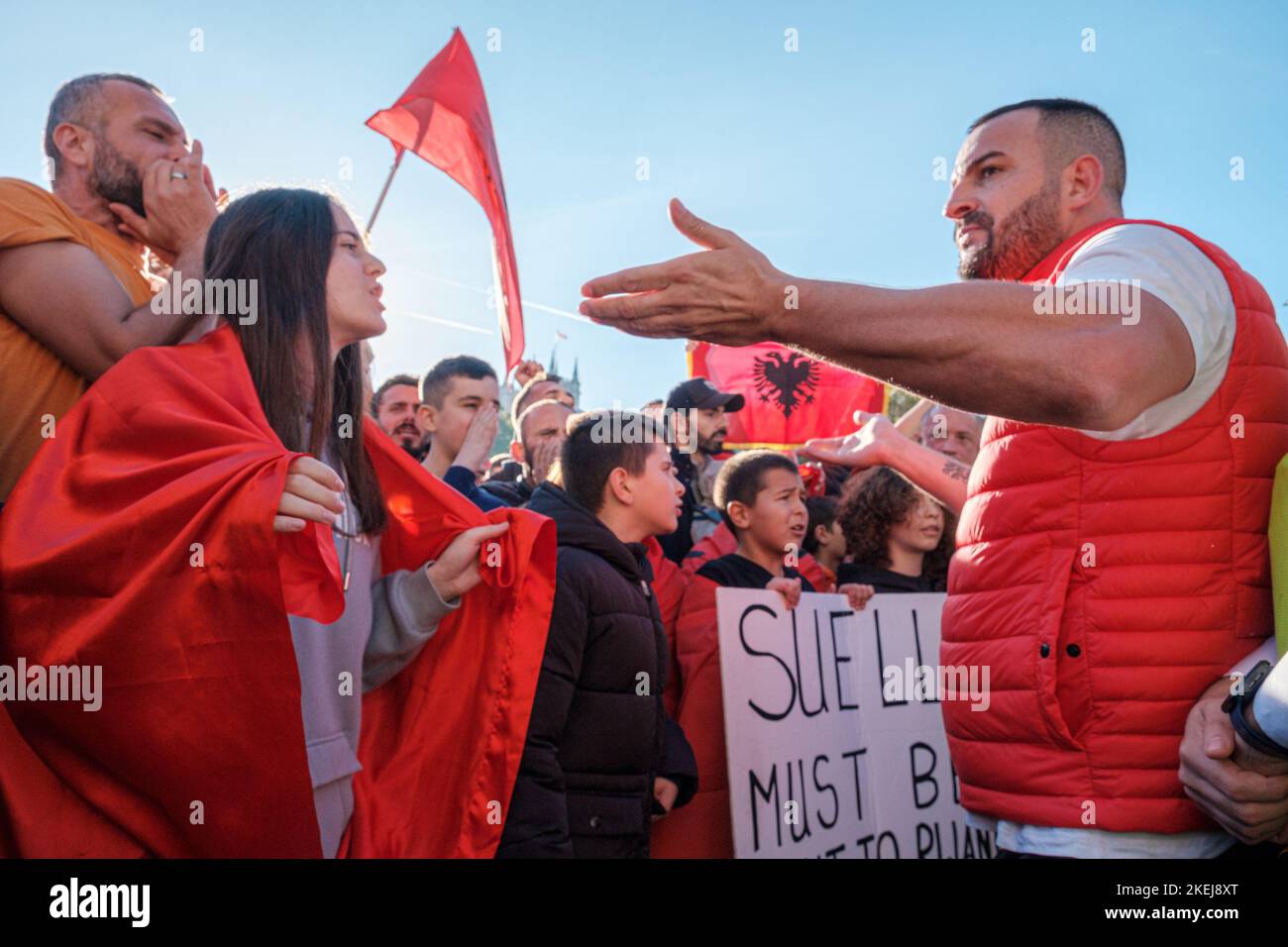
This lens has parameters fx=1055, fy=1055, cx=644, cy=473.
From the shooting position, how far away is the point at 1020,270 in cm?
269

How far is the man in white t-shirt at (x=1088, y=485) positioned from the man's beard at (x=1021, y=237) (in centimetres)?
10

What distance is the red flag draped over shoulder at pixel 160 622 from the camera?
2.06 metres

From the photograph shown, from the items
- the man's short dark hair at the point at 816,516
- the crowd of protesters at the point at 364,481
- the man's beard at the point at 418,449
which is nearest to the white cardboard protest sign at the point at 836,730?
the crowd of protesters at the point at 364,481

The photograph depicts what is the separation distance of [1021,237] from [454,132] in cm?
556

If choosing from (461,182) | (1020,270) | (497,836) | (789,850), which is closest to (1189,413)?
(1020,270)

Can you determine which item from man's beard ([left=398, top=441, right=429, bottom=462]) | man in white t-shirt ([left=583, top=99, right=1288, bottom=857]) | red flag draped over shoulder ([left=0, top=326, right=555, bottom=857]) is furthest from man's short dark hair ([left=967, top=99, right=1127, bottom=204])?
man's beard ([left=398, top=441, right=429, bottom=462])

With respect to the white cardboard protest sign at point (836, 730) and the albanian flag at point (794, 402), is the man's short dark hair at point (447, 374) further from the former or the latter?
the albanian flag at point (794, 402)

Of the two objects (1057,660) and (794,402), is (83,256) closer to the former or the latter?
(1057,660)

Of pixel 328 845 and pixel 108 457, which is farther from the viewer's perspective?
pixel 328 845

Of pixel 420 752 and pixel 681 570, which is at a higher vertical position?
pixel 681 570

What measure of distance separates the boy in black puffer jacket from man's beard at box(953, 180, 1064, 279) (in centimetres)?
158

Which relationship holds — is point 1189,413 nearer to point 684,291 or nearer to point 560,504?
point 684,291

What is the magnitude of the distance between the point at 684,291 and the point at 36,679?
1.48 m

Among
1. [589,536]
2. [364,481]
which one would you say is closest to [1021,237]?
[589,536]
